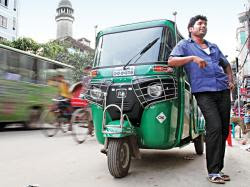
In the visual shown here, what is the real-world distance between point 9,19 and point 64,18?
45991 mm

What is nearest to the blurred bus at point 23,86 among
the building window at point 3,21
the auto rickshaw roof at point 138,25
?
the auto rickshaw roof at point 138,25

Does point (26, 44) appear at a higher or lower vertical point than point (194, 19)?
higher

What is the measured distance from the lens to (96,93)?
161 inches

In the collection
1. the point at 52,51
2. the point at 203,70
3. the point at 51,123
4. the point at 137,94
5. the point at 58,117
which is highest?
the point at 52,51

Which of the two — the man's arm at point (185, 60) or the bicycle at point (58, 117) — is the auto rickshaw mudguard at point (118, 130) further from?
the bicycle at point (58, 117)

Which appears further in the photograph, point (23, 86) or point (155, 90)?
point (23, 86)

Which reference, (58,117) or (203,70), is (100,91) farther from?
(58,117)

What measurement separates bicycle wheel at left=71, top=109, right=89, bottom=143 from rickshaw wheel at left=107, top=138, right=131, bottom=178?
3.95m

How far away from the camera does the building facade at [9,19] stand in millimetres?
36412

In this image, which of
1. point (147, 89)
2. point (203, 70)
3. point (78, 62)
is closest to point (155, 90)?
point (147, 89)

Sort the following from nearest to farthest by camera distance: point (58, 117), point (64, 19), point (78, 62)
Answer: point (58, 117), point (78, 62), point (64, 19)

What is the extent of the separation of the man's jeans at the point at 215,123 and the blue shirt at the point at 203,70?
86 mm

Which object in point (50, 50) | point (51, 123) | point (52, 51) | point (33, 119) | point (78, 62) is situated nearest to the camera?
point (51, 123)

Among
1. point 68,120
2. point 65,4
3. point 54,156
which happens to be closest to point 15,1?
point 68,120
